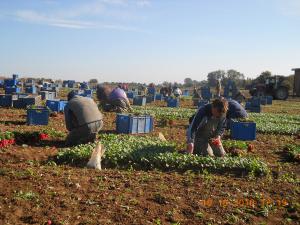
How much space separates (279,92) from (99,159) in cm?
3539

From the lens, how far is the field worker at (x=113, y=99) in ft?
55.9

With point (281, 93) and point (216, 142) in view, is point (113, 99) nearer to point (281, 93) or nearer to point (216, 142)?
point (216, 142)

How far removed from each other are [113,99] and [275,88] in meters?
27.3

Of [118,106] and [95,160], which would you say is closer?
[95,160]

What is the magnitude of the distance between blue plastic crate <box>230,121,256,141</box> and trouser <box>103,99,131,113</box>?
5542 mm

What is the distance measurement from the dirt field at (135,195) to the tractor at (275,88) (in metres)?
33.4

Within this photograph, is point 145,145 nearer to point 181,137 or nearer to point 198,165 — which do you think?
point 198,165

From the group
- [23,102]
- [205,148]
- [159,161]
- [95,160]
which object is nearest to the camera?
[95,160]

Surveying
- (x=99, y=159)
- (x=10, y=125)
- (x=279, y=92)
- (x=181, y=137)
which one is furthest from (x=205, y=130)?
(x=279, y=92)

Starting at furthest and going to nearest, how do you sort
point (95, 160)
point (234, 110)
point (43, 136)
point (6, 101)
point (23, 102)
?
point (6, 101) < point (23, 102) < point (234, 110) < point (43, 136) < point (95, 160)

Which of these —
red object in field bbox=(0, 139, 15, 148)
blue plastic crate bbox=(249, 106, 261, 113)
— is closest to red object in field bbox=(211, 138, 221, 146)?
red object in field bbox=(0, 139, 15, 148)

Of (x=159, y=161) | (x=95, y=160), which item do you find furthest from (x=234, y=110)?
(x=95, y=160)
